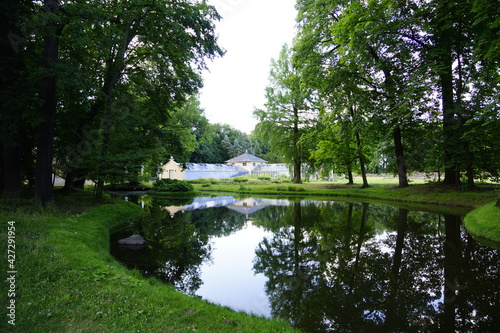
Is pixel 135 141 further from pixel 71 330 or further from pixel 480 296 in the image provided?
pixel 480 296

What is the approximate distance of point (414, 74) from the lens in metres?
14.0

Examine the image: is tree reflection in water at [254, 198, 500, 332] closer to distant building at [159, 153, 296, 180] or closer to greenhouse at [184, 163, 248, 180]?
distant building at [159, 153, 296, 180]

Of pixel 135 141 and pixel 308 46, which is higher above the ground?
pixel 308 46

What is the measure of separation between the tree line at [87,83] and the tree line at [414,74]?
751 cm

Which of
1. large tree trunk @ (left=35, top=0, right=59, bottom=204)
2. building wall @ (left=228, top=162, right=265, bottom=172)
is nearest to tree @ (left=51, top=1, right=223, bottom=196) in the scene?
large tree trunk @ (left=35, top=0, right=59, bottom=204)

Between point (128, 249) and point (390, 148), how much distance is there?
75.0 ft

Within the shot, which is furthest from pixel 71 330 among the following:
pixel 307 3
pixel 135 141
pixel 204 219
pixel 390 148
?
pixel 390 148

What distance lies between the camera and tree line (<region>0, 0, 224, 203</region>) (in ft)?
30.0

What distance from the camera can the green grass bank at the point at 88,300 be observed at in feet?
10.1

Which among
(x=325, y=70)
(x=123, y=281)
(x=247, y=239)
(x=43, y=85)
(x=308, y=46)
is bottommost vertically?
(x=247, y=239)

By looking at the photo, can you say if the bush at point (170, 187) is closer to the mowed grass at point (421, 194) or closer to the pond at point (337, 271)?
the mowed grass at point (421, 194)

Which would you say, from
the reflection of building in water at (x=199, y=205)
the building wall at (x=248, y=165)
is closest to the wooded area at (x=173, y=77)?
the reflection of building in water at (x=199, y=205)

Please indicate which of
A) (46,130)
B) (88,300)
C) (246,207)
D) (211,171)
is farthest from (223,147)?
(88,300)

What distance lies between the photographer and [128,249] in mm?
7516
